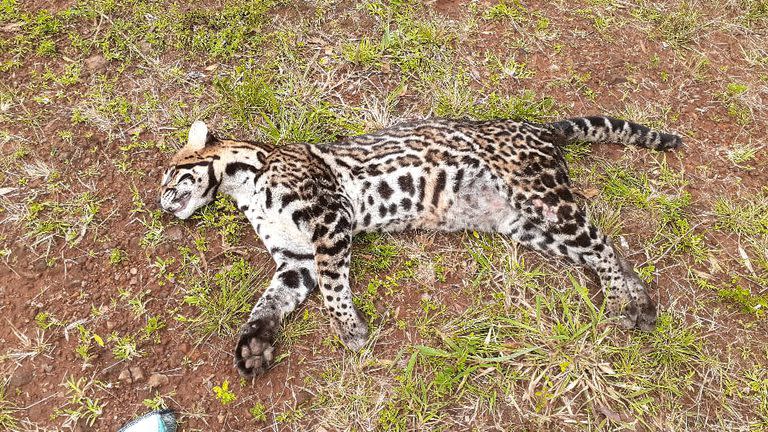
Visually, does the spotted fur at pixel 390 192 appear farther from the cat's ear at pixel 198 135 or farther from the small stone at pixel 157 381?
the small stone at pixel 157 381

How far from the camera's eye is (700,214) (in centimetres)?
542

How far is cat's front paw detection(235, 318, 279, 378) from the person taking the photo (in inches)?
171

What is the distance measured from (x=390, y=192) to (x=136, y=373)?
2.72 m

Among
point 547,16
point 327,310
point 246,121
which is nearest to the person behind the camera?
point 327,310

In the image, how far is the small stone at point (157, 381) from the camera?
170 inches

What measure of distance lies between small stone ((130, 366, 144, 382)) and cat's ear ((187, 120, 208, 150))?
6.99ft

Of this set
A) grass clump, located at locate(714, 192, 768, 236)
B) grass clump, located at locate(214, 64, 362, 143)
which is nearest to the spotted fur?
grass clump, located at locate(214, 64, 362, 143)

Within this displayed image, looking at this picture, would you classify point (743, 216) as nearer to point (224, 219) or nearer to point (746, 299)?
point (746, 299)

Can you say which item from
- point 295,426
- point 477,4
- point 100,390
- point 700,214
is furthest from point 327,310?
point 477,4

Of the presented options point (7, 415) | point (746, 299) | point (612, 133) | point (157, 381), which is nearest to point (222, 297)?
point (157, 381)

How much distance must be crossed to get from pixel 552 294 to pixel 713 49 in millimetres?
4369

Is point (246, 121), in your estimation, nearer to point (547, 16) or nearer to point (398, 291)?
point (398, 291)

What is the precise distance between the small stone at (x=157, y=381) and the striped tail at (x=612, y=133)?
4307 millimetres

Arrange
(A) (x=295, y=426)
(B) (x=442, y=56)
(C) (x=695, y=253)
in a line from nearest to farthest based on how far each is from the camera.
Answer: (A) (x=295, y=426), (C) (x=695, y=253), (B) (x=442, y=56)
